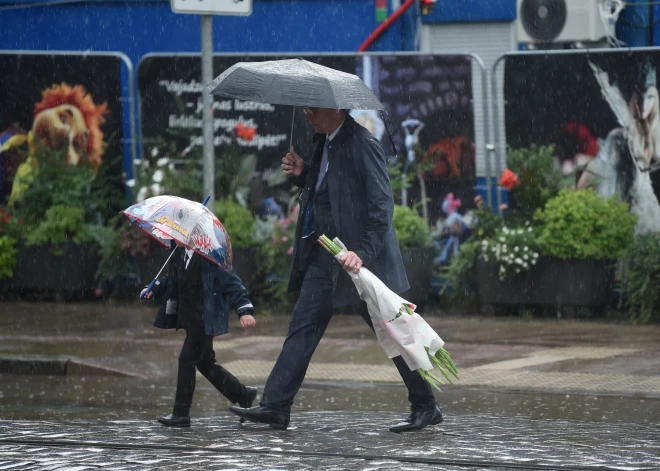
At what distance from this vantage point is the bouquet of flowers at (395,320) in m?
6.84

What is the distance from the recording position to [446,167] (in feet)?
45.8

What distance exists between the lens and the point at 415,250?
1357 cm

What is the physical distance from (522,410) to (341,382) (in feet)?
5.95

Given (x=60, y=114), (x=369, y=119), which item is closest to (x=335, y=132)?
(x=369, y=119)

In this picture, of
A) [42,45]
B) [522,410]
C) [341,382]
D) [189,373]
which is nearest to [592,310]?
[341,382]

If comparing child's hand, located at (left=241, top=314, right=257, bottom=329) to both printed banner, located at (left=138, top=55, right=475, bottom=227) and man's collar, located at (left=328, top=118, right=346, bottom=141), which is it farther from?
printed banner, located at (left=138, top=55, right=475, bottom=227)

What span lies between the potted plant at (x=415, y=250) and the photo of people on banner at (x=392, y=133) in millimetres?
298

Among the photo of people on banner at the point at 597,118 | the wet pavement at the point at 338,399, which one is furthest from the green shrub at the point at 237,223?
the photo of people on banner at the point at 597,118

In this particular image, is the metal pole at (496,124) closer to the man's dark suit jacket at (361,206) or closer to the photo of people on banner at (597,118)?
the photo of people on banner at (597,118)

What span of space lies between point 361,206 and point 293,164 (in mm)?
492

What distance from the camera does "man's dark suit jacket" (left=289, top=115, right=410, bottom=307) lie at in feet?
22.7

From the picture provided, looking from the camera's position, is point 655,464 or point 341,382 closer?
point 655,464

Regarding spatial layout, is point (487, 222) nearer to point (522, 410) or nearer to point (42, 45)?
point (522, 410)

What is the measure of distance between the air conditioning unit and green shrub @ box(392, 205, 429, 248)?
11.3 ft
